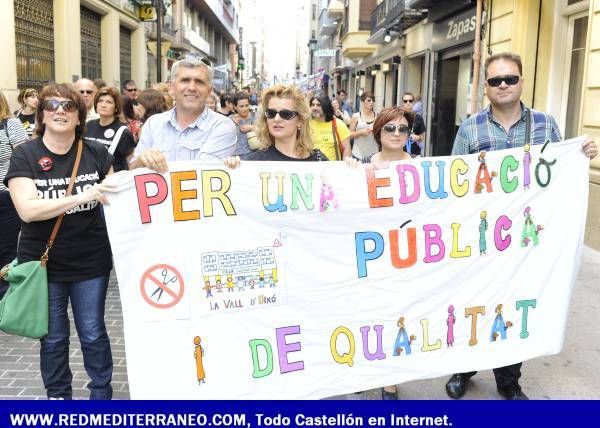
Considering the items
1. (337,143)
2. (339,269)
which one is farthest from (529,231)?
(337,143)

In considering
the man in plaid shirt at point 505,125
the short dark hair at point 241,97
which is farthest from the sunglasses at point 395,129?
the short dark hair at point 241,97

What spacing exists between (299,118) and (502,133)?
123 cm

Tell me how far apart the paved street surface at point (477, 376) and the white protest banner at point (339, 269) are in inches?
23.0

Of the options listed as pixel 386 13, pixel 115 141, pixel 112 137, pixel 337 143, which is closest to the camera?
pixel 115 141

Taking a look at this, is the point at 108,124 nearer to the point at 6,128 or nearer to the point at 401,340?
the point at 6,128

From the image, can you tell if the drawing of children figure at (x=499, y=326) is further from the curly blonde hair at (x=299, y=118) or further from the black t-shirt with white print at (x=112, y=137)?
the black t-shirt with white print at (x=112, y=137)

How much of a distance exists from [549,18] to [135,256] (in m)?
8.07

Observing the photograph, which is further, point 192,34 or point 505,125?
point 192,34

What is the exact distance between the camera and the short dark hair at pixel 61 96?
311cm

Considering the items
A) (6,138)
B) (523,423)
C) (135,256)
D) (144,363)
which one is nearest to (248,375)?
(144,363)

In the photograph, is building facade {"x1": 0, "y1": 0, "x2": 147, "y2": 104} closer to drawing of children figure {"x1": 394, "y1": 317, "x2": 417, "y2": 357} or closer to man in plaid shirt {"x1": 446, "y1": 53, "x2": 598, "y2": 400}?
man in plaid shirt {"x1": 446, "y1": 53, "x2": 598, "y2": 400}

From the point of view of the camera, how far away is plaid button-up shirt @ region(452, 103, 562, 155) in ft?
11.8

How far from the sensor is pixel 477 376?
409cm

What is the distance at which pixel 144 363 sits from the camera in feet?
9.77
